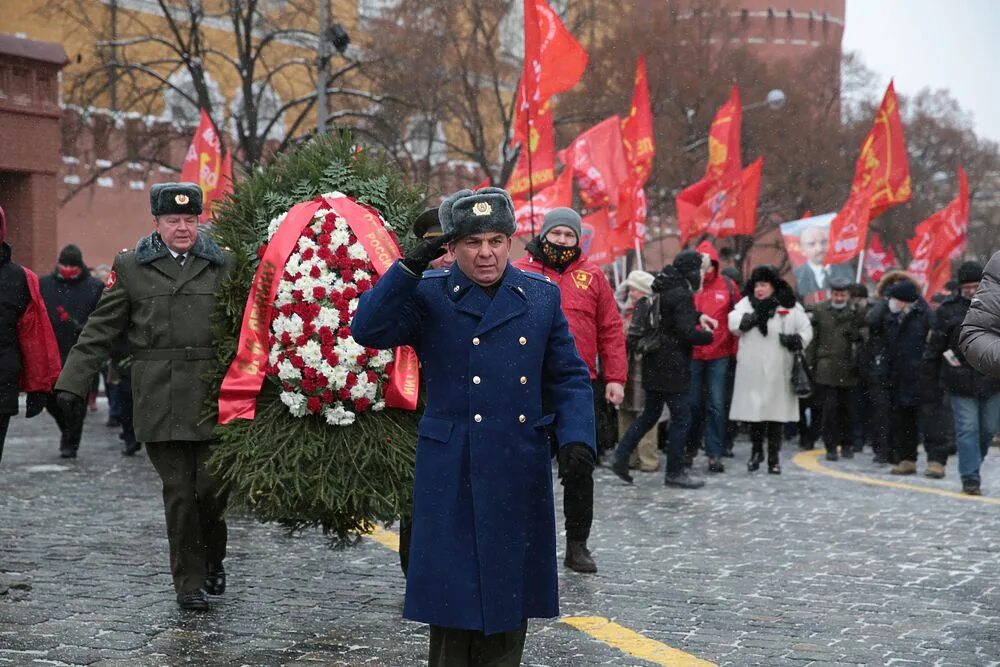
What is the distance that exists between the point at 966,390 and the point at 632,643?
245 inches

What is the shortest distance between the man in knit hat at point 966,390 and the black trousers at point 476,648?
7539 mm

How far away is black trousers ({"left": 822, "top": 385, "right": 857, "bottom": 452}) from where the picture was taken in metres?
14.7

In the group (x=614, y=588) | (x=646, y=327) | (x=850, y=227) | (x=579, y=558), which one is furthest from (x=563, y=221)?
(x=850, y=227)

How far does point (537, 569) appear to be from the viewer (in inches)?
175

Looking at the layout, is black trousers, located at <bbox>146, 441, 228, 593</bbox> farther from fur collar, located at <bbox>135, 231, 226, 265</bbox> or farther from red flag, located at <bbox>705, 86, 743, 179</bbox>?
red flag, located at <bbox>705, 86, 743, 179</bbox>

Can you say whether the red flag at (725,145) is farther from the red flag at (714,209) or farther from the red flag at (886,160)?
the red flag at (886,160)

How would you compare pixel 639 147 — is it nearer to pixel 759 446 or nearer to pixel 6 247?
pixel 759 446

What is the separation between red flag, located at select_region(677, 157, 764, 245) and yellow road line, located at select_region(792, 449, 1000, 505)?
19.9ft

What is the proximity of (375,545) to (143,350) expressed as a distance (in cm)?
222

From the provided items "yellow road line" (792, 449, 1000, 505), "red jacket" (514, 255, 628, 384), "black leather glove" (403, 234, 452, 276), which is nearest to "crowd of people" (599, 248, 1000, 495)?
"yellow road line" (792, 449, 1000, 505)

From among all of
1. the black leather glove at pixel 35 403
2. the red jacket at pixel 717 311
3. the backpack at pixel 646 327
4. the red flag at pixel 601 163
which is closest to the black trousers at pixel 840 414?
the red jacket at pixel 717 311

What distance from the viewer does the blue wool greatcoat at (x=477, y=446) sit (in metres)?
4.32

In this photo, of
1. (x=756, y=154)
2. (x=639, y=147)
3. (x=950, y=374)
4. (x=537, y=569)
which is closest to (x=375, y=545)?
(x=537, y=569)

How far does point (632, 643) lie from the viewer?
596 centimetres
